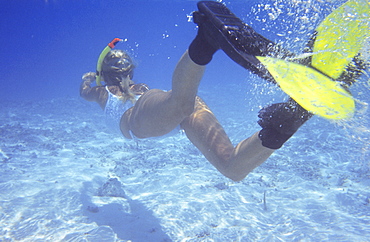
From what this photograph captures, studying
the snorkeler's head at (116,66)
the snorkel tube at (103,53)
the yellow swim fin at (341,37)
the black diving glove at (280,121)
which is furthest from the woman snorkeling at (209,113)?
the snorkel tube at (103,53)

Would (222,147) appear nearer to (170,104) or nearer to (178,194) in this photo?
(170,104)

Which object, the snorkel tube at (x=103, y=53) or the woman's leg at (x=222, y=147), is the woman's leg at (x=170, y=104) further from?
the snorkel tube at (x=103, y=53)

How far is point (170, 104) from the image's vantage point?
8.91 feet

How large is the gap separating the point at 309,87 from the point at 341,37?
598 mm

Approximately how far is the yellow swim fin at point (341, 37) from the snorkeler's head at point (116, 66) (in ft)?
11.8

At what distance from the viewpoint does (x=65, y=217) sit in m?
3.55

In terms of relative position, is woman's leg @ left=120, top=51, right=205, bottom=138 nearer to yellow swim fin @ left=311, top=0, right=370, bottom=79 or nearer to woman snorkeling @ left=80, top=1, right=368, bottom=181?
woman snorkeling @ left=80, top=1, right=368, bottom=181

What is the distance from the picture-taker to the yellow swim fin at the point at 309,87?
1778 mm

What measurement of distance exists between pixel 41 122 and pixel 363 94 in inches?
527

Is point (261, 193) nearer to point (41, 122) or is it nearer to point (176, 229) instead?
point (176, 229)

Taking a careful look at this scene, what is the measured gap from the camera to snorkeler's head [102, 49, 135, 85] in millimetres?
4430

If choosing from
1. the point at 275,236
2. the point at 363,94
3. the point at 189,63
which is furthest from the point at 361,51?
the point at 275,236

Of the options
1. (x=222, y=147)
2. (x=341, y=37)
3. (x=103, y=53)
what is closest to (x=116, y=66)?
(x=103, y=53)

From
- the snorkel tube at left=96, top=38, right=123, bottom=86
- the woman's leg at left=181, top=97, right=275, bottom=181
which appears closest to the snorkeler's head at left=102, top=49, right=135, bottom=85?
the snorkel tube at left=96, top=38, right=123, bottom=86
